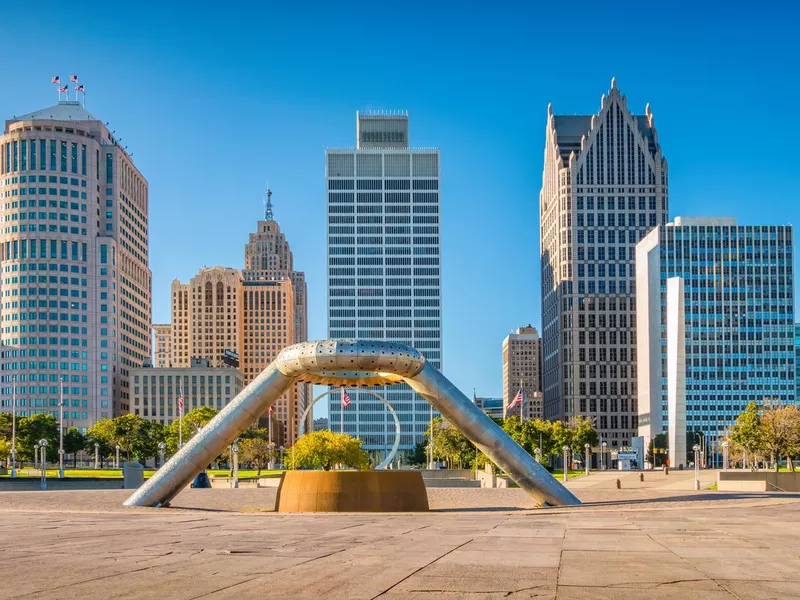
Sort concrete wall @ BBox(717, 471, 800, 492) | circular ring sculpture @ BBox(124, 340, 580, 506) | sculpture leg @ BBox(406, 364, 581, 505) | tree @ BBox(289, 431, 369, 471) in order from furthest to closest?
1. tree @ BBox(289, 431, 369, 471)
2. concrete wall @ BBox(717, 471, 800, 492)
3. sculpture leg @ BBox(406, 364, 581, 505)
4. circular ring sculpture @ BBox(124, 340, 580, 506)

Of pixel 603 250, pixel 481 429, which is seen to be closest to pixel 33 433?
pixel 481 429

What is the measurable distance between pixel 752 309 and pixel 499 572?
155 meters

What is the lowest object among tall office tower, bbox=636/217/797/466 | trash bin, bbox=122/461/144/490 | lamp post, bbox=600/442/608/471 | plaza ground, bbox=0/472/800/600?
lamp post, bbox=600/442/608/471

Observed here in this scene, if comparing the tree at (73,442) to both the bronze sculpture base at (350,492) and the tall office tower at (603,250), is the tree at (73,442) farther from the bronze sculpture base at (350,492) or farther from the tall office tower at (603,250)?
the bronze sculpture base at (350,492)

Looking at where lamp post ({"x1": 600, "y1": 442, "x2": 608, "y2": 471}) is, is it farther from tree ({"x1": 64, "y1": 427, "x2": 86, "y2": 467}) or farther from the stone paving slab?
tree ({"x1": 64, "y1": 427, "x2": 86, "y2": 467})

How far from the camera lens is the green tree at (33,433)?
12532 cm

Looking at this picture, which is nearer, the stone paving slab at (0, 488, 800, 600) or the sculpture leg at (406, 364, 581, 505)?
the stone paving slab at (0, 488, 800, 600)

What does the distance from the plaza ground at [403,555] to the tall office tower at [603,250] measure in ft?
497

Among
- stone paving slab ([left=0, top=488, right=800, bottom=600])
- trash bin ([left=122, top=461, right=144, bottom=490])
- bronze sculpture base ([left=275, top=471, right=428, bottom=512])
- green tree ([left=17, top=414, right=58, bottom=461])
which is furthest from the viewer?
green tree ([left=17, top=414, right=58, bottom=461])

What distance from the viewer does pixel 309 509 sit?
42.5 meters

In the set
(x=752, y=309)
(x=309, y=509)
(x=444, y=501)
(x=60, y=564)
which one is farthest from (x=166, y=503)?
(x=752, y=309)

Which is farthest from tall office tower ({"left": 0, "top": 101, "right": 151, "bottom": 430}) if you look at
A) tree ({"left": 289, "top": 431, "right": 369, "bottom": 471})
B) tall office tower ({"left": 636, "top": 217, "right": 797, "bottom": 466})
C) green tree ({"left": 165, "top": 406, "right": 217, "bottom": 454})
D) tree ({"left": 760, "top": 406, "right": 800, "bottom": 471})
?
tree ({"left": 760, "top": 406, "right": 800, "bottom": 471})

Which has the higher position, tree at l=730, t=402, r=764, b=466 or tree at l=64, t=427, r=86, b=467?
tree at l=730, t=402, r=764, b=466

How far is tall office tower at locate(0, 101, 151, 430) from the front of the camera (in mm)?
184875
